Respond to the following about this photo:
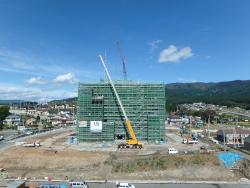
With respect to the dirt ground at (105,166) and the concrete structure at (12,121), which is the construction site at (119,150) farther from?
the concrete structure at (12,121)

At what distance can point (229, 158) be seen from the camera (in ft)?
174

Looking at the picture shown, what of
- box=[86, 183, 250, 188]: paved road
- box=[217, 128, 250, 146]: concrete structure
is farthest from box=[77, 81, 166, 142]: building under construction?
box=[86, 183, 250, 188]: paved road

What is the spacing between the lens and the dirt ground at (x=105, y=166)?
4800 cm

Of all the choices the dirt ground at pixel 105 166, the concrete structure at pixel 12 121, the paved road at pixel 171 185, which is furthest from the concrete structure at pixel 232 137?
the concrete structure at pixel 12 121

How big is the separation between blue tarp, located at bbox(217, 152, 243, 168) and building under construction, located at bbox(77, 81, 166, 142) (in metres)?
20.4

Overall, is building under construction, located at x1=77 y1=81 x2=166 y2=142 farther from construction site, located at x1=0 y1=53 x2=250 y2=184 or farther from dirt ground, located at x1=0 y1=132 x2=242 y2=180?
dirt ground, located at x1=0 y1=132 x2=242 y2=180

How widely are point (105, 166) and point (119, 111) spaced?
22.9m

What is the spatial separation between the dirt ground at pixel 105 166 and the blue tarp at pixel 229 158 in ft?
6.37

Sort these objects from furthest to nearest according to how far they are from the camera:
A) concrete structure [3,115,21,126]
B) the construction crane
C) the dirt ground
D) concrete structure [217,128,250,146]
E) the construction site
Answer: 1. concrete structure [3,115,21,126]
2. concrete structure [217,128,250,146]
3. the construction crane
4. the construction site
5. the dirt ground

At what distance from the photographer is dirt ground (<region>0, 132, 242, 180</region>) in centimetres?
4800

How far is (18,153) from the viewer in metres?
59.8

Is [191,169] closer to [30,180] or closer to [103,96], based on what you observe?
[30,180]

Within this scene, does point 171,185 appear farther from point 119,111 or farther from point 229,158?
point 119,111

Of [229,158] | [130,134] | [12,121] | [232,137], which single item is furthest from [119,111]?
[12,121]
